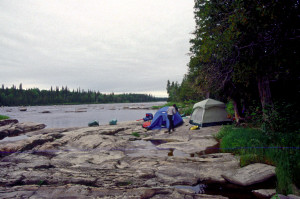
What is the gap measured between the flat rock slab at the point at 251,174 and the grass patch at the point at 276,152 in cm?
28

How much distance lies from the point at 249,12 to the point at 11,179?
9.30 m

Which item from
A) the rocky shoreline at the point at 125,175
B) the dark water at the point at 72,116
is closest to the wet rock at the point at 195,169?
the rocky shoreline at the point at 125,175

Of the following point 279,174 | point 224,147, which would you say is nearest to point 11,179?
point 279,174

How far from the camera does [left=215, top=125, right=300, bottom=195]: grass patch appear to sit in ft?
15.0

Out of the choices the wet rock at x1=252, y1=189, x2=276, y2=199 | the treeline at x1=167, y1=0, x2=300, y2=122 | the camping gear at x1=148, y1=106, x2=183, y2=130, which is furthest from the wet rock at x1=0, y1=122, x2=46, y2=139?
the wet rock at x1=252, y1=189, x2=276, y2=199

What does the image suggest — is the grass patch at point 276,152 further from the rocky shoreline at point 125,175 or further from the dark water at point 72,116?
the dark water at point 72,116

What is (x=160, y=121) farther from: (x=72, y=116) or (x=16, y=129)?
(x=72, y=116)

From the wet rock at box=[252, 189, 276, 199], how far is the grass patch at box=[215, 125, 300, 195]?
17 cm

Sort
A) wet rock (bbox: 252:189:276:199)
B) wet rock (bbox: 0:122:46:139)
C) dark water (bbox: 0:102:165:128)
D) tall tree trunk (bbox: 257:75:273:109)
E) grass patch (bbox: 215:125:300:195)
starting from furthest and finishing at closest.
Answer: dark water (bbox: 0:102:165:128), wet rock (bbox: 0:122:46:139), tall tree trunk (bbox: 257:75:273:109), grass patch (bbox: 215:125:300:195), wet rock (bbox: 252:189:276:199)

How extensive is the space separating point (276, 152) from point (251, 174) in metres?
1.38

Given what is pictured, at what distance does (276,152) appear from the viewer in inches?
225

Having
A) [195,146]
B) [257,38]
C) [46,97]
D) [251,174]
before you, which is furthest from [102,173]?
[46,97]

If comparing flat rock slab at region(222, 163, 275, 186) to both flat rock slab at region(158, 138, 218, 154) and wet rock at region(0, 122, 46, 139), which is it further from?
wet rock at region(0, 122, 46, 139)

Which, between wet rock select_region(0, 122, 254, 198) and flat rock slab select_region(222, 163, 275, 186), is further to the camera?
flat rock slab select_region(222, 163, 275, 186)
